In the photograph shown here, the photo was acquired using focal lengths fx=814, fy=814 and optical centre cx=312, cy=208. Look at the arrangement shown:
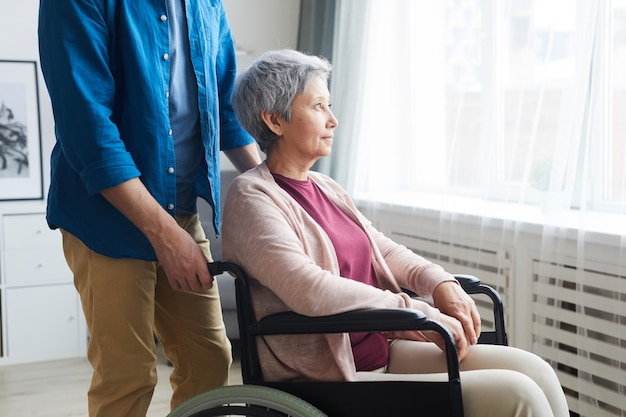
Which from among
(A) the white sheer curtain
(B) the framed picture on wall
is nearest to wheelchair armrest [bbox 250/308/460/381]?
(A) the white sheer curtain

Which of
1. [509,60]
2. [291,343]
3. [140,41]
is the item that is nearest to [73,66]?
[140,41]

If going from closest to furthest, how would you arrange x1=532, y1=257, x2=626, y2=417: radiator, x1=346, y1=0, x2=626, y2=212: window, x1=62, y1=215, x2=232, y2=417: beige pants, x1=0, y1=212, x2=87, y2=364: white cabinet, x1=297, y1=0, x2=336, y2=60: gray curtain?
1. x1=62, y1=215, x2=232, y2=417: beige pants
2. x1=532, y1=257, x2=626, y2=417: radiator
3. x1=346, y1=0, x2=626, y2=212: window
4. x1=0, y1=212, x2=87, y2=364: white cabinet
5. x1=297, y1=0, x2=336, y2=60: gray curtain

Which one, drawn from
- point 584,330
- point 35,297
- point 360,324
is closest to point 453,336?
point 360,324

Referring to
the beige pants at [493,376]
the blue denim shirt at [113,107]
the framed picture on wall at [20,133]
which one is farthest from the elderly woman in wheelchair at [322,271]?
the framed picture on wall at [20,133]

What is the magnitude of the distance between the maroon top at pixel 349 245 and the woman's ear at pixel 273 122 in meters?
0.09

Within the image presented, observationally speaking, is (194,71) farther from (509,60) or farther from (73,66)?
(509,60)

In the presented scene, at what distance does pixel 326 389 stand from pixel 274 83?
624mm

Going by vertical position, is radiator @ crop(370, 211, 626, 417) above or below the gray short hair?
below

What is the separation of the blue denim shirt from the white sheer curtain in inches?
51.3

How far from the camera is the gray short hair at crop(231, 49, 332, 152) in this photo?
5.43 feet

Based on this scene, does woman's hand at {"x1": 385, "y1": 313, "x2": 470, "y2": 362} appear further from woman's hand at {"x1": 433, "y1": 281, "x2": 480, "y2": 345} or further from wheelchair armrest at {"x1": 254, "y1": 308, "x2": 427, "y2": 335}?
wheelchair armrest at {"x1": 254, "y1": 308, "x2": 427, "y2": 335}

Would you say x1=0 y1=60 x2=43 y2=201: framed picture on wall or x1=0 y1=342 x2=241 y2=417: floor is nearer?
x1=0 y1=342 x2=241 y2=417: floor

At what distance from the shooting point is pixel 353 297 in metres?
1.45

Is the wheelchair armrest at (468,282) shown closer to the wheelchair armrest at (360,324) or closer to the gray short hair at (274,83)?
the wheelchair armrest at (360,324)
